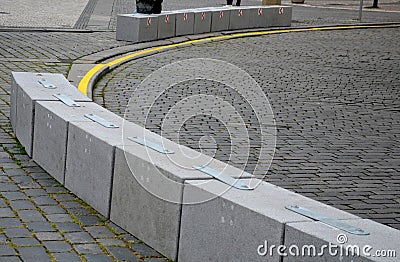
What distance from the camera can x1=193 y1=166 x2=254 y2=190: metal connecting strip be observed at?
17.5ft

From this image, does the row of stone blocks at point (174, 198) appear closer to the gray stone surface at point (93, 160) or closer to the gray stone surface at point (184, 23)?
the gray stone surface at point (93, 160)

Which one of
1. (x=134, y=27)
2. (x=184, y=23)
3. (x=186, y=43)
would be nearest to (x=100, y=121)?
(x=134, y=27)

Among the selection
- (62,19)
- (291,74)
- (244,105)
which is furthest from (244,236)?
(62,19)

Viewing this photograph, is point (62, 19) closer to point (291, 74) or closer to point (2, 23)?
point (2, 23)

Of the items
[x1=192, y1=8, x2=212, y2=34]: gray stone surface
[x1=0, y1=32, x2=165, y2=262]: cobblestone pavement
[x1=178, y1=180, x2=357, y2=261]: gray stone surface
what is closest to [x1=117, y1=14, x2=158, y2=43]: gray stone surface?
[x1=192, y1=8, x2=212, y2=34]: gray stone surface

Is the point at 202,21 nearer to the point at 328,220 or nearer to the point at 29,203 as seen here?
the point at 29,203

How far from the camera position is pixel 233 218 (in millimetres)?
5008

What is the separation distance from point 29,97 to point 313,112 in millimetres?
4673

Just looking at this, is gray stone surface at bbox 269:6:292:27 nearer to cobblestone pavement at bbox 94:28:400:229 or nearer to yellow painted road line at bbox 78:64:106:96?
cobblestone pavement at bbox 94:28:400:229

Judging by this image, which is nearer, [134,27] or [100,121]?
[100,121]

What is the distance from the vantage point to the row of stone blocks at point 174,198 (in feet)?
15.1

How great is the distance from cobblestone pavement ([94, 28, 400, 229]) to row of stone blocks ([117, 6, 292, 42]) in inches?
43.9

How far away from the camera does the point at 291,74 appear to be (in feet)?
49.5

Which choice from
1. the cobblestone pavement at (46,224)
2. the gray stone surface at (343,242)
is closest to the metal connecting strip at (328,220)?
the gray stone surface at (343,242)
